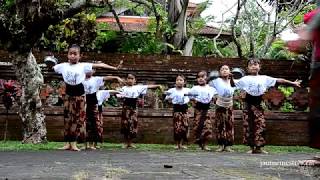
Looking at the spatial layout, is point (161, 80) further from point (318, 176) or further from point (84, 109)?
point (318, 176)

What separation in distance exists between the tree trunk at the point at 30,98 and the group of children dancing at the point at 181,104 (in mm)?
909

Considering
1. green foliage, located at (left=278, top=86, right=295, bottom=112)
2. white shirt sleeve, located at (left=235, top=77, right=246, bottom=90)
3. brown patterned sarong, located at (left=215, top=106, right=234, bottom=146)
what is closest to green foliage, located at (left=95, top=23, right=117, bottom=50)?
green foliage, located at (left=278, top=86, right=295, bottom=112)

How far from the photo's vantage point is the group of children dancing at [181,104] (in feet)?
29.9

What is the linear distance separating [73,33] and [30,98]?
22.0ft

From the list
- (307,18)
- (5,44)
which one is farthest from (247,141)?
(307,18)

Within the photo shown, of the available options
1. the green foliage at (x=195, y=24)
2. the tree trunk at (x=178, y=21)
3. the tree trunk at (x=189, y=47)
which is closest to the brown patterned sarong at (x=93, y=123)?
the tree trunk at (x=189, y=47)

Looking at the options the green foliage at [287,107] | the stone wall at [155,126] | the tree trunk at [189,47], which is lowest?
the stone wall at [155,126]

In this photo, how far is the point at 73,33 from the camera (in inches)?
Result: 652

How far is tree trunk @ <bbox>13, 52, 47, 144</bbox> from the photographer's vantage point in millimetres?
10016

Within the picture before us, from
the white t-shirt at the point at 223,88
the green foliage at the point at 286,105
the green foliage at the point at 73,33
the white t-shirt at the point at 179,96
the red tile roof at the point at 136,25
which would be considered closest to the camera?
the white t-shirt at the point at 223,88

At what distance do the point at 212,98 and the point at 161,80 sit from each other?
230 cm

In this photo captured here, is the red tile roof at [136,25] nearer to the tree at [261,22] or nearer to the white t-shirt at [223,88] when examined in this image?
the tree at [261,22]

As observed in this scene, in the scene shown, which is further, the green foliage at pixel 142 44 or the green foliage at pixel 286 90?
the green foliage at pixel 142 44

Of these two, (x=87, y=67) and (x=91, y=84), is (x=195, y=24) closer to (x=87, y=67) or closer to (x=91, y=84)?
(x=91, y=84)
